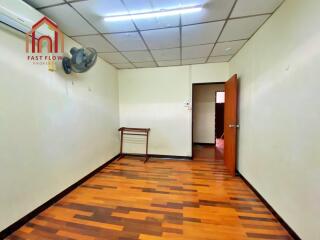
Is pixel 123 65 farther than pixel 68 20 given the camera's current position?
Yes

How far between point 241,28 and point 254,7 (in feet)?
1.59

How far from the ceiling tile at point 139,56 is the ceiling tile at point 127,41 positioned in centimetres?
21

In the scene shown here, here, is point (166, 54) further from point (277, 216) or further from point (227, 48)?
point (277, 216)

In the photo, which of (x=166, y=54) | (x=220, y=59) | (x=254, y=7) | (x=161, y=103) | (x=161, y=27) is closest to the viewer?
(x=254, y=7)

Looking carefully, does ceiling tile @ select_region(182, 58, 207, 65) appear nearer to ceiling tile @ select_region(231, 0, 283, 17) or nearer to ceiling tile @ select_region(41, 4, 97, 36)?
ceiling tile @ select_region(231, 0, 283, 17)

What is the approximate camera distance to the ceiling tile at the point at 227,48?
2895 millimetres

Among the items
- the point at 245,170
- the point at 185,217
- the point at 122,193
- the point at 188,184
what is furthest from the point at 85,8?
the point at 245,170

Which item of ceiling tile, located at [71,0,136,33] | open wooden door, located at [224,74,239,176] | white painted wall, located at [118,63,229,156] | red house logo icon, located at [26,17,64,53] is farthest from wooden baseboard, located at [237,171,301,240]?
red house logo icon, located at [26,17,64,53]

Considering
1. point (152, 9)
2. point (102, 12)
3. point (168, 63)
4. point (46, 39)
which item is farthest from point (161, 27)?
point (168, 63)

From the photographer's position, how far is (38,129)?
207 centimetres

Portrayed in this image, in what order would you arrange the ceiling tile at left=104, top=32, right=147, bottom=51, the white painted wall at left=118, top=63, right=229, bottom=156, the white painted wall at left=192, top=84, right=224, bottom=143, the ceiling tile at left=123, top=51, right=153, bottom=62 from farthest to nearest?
1. the white painted wall at left=192, top=84, right=224, bottom=143
2. the white painted wall at left=118, top=63, right=229, bottom=156
3. the ceiling tile at left=123, top=51, right=153, bottom=62
4. the ceiling tile at left=104, top=32, right=147, bottom=51

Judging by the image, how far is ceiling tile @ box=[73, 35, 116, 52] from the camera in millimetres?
2652

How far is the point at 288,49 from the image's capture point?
5.75 feet

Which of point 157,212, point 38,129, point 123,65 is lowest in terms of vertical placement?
point 157,212
